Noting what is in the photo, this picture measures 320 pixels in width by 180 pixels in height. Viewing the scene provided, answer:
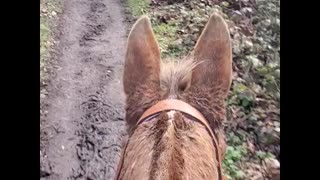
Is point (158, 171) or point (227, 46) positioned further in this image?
point (227, 46)

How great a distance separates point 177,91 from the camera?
61.9 inches

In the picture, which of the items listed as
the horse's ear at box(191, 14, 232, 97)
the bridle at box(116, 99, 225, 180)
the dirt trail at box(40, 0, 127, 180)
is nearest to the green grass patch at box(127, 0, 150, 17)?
the dirt trail at box(40, 0, 127, 180)

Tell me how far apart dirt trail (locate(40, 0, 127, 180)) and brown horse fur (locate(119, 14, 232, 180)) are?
0.08 m

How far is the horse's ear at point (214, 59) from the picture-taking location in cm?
161

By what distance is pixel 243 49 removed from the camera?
1.71 metres

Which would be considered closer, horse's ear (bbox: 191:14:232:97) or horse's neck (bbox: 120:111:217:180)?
horse's neck (bbox: 120:111:217:180)

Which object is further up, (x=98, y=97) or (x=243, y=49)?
(x=243, y=49)

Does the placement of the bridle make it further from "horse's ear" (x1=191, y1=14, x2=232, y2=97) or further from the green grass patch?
the green grass patch

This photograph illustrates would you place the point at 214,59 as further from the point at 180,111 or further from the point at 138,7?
the point at 138,7

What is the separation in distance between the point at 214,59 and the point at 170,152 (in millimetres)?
391

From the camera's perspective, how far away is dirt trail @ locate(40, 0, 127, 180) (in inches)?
67.0
